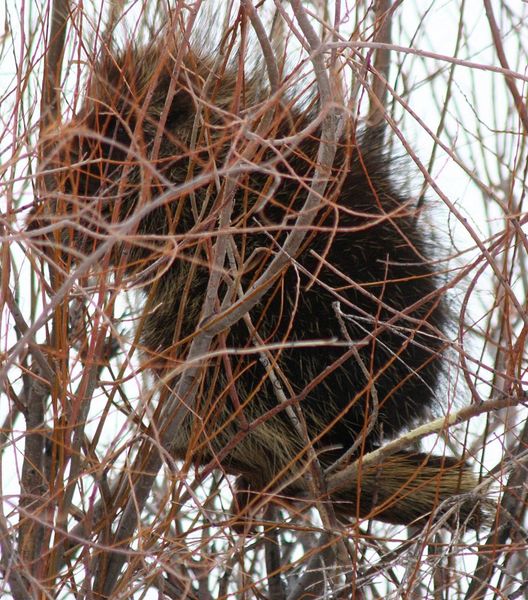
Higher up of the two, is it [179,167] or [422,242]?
[179,167]

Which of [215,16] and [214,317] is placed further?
[215,16]

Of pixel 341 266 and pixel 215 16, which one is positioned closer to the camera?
pixel 341 266

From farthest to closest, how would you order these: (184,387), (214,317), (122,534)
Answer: (122,534) → (184,387) → (214,317)

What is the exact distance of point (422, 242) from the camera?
2.38m

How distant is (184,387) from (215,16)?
4.85 ft

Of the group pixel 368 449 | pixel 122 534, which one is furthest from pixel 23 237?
pixel 368 449

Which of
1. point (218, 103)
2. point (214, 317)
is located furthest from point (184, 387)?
point (218, 103)

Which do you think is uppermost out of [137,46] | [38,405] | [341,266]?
[137,46]

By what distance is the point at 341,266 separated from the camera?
230cm

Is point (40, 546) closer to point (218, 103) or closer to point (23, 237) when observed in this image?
point (23, 237)

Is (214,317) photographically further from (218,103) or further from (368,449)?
(218,103)

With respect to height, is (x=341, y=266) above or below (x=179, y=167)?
below

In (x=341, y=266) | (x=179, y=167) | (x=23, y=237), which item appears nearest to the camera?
(x=23, y=237)

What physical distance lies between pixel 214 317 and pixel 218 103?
138 cm
